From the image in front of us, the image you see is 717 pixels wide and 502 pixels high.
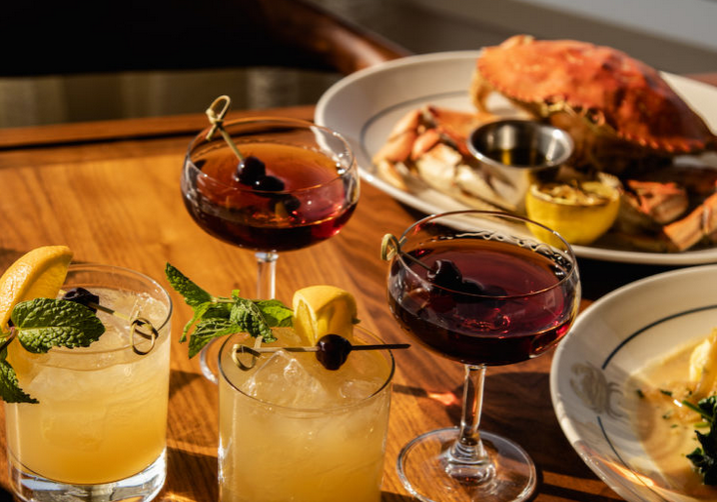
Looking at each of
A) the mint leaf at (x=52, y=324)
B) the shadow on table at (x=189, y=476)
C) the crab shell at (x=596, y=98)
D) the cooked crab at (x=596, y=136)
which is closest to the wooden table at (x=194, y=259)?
the shadow on table at (x=189, y=476)

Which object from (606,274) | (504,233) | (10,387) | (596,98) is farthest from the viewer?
(596,98)

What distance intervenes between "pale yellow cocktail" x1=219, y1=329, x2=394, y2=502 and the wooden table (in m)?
0.11

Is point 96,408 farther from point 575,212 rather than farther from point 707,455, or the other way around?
point 575,212

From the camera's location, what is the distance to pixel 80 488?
0.80 m

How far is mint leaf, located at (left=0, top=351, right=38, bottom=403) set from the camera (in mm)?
731

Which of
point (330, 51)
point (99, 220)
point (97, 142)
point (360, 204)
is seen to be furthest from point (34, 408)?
point (330, 51)

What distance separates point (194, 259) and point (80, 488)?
1.70ft

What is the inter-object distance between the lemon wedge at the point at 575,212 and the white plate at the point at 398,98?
0.17 m

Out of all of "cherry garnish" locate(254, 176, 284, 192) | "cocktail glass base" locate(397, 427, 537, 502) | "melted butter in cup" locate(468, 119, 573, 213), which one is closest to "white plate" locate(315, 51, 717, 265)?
"melted butter in cup" locate(468, 119, 573, 213)

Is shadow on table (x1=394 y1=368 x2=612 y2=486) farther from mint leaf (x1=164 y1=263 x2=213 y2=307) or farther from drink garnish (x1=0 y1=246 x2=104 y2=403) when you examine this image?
drink garnish (x1=0 y1=246 x2=104 y2=403)

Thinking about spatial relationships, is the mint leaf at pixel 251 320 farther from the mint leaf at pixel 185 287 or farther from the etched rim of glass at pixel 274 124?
the etched rim of glass at pixel 274 124

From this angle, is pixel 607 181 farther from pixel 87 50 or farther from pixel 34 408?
pixel 87 50

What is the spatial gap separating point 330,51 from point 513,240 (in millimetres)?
1439

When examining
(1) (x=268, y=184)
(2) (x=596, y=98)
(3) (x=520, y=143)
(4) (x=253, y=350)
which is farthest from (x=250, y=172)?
(2) (x=596, y=98)
